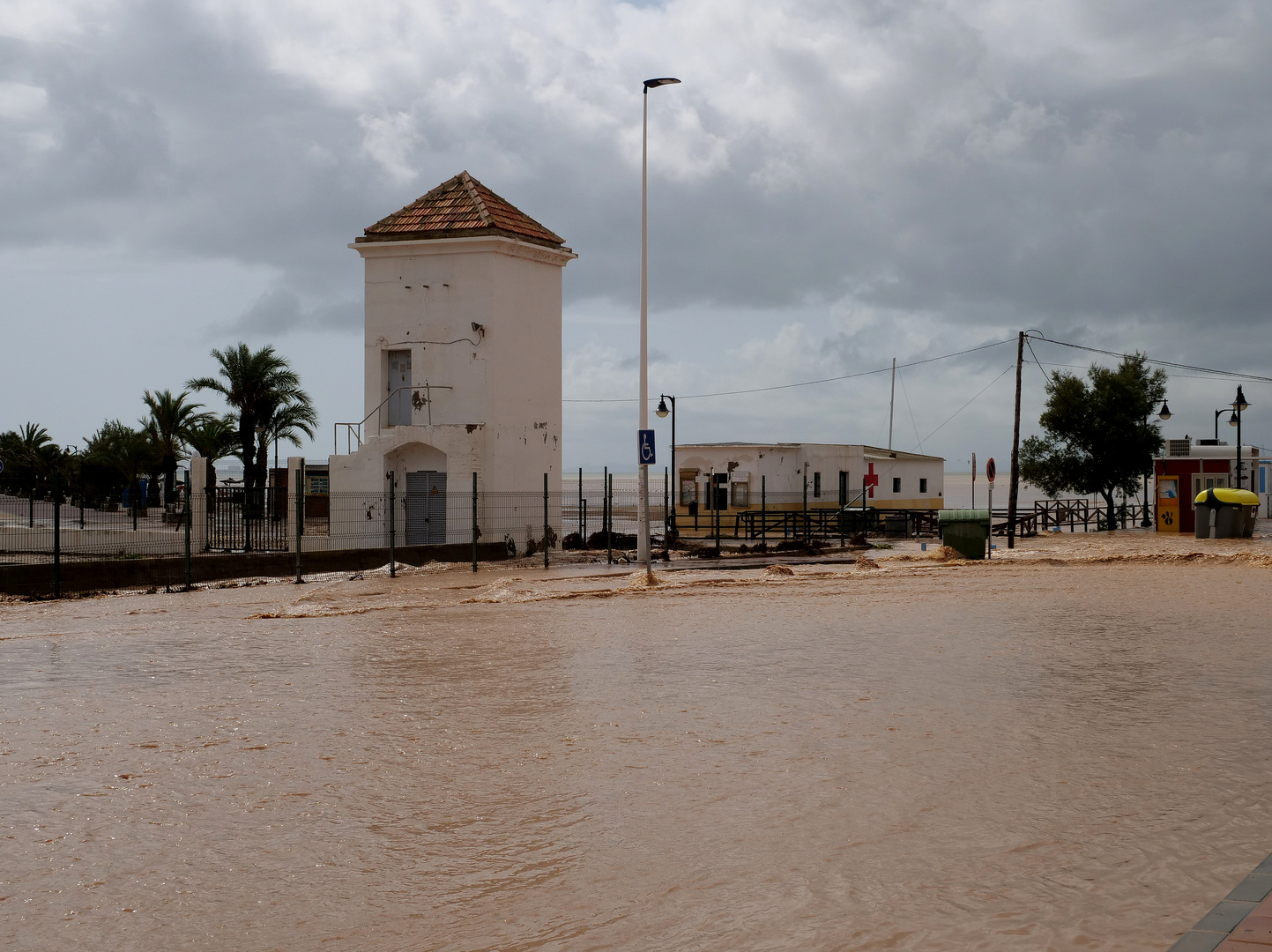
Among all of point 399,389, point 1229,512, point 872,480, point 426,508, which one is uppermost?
point 399,389

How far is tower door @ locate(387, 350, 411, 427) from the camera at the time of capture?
107 feet

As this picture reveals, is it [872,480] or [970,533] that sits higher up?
[872,480]

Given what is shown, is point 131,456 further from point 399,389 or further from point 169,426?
point 399,389

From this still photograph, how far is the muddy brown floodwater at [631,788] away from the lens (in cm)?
503

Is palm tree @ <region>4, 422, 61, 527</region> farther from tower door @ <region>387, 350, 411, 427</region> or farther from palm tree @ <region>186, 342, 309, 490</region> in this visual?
tower door @ <region>387, 350, 411, 427</region>

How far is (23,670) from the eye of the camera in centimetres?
1154

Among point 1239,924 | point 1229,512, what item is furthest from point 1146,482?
point 1239,924

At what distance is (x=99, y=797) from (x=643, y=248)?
2167 cm

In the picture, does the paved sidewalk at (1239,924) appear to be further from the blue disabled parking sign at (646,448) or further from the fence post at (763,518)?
the fence post at (763,518)

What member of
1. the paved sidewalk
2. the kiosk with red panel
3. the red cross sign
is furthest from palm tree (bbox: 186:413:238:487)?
the paved sidewalk

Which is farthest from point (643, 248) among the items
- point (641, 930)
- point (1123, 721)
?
point (641, 930)

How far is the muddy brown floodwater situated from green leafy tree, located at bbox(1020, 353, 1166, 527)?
37.1m

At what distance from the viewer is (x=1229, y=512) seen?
36062 mm

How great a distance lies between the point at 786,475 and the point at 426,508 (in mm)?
28679
